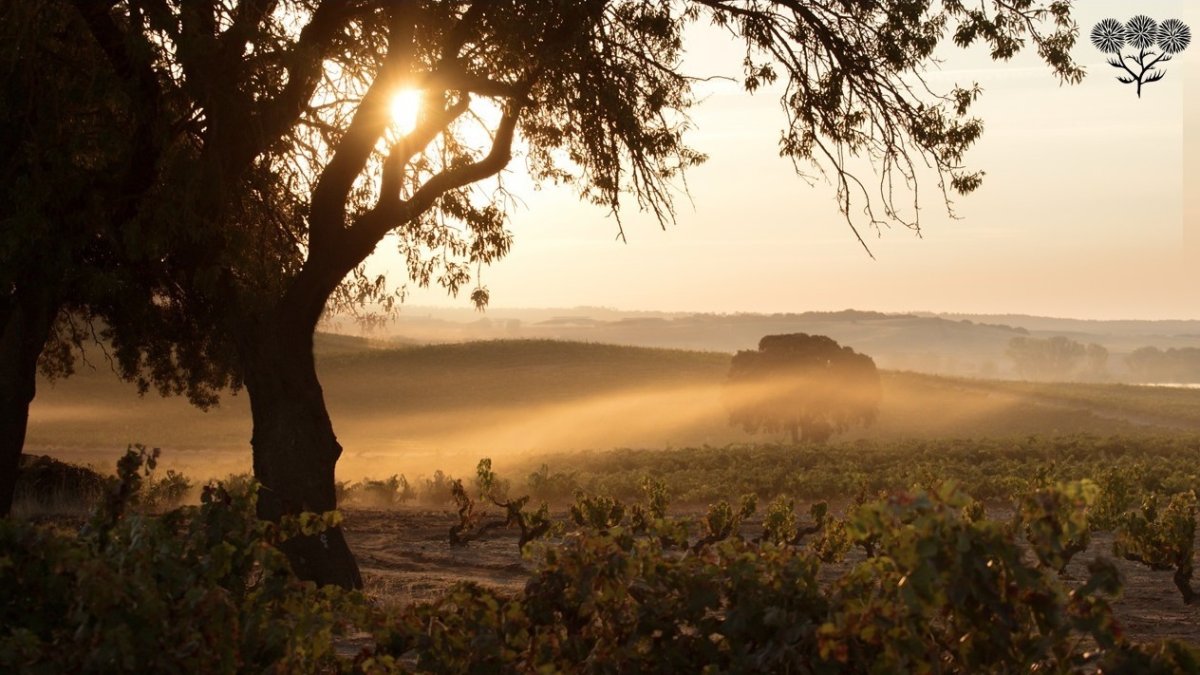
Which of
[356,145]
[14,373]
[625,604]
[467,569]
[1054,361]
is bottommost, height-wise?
[467,569]

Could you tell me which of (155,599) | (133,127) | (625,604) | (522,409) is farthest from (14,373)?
(522,409)

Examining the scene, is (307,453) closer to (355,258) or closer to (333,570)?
(333,570)

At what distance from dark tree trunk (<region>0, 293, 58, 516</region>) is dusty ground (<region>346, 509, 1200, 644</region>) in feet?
12.9

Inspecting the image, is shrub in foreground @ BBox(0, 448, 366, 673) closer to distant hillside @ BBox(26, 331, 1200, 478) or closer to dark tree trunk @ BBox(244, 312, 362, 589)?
dark tree trunk @ BBox(244, 312, 362, 589)

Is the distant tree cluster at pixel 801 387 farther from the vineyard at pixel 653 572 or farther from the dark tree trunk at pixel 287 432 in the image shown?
the dark tree trunk at pixel 287 432

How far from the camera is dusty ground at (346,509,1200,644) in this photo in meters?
10.7

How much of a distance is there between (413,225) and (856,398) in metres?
38.0

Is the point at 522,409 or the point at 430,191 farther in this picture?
the point at 522,409

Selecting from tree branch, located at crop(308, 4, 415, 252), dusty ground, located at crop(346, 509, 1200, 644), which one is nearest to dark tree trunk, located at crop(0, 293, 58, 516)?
tree branch, located at crop(308, 4, 415, 252)

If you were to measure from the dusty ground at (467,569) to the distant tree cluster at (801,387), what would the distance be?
3200 centimetres

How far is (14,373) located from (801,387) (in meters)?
39.2

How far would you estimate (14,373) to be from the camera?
13.2 meters

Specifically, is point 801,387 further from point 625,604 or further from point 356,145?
point 625,604

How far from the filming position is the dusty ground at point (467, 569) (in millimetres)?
10656
